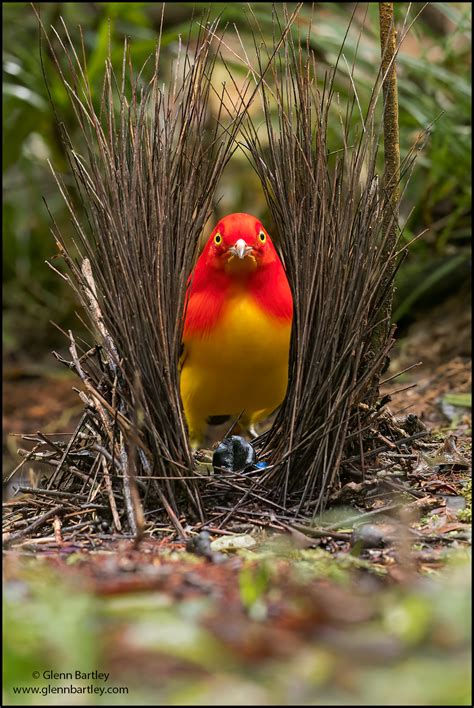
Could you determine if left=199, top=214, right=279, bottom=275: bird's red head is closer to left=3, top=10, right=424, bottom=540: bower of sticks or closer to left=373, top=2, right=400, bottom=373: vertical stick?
left=3, top=10, right=424, bottom=540: bower of sticks

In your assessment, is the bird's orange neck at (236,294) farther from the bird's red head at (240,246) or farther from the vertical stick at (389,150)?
the vertical stick at (389,150)

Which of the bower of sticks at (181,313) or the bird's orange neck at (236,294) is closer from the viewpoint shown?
the bower of sticks at (181,313)

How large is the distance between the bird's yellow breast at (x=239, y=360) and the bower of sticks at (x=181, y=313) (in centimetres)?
12

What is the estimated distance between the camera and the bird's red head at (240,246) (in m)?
2.51

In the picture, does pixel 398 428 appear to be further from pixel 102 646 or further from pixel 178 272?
pixel 102 646

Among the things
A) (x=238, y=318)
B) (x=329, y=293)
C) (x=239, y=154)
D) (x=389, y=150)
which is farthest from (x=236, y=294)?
(x=239, y=154)

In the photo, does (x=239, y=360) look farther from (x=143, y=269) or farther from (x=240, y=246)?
(x=143, y=269)

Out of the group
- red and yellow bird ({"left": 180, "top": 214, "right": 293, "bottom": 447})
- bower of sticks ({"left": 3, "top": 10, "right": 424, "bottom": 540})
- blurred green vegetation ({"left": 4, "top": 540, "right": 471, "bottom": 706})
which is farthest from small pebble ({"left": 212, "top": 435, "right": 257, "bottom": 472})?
blurred green vegetation ({"left": 4, "top": 540, "right": 471, "bottom": 706})

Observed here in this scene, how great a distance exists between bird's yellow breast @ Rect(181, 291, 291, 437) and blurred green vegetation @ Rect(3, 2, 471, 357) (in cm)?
104

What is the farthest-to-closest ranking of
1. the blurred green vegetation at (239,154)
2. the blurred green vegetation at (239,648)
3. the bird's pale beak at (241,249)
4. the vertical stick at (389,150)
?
the blurred green vegetation at (239,154) < the bird's pale beak at (241,249) < the vertical stick at (389,150) < the blurred green vegetation at (239,648)

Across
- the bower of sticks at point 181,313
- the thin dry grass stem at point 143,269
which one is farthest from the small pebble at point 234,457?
the thin dry grass stem at point 143,269

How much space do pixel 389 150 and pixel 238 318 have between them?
0.62 meters

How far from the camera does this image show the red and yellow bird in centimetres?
250

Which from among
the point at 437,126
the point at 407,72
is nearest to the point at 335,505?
the point at 437,126
